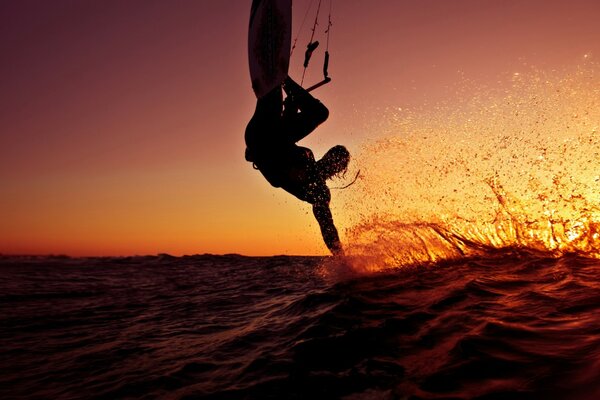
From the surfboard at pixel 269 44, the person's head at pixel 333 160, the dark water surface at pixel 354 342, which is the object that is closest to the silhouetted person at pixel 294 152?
the person's head at pixel 333 160

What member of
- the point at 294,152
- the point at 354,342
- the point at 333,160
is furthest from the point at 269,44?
the point at 354,342

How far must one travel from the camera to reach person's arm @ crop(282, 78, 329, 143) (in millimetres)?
6535

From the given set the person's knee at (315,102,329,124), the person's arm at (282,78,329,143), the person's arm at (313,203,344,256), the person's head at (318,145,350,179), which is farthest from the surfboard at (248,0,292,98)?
the person's arm at (313,203,344,256)

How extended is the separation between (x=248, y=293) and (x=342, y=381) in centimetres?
588

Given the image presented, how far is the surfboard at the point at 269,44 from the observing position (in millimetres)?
6908

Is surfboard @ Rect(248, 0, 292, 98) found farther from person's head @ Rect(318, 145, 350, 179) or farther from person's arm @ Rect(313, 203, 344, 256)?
person's arm @ Rect(313, 203, 344, 256)

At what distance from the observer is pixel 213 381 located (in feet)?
10.9

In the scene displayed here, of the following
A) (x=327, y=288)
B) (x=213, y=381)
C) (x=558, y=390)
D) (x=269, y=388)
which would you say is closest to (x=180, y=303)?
(x=327, y=288)

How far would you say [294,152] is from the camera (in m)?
7.00

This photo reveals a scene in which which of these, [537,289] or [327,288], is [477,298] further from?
[327,288]

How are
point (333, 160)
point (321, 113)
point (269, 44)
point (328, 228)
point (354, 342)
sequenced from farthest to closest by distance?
point (328, 228) → point (333, 160) → point (269, 44) → point (321, 113) → point (354, 342)

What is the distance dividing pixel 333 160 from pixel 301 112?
140cm

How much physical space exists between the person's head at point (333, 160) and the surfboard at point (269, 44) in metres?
1.76

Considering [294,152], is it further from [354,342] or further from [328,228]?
[354,342]
